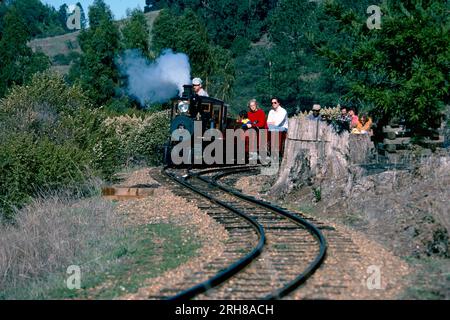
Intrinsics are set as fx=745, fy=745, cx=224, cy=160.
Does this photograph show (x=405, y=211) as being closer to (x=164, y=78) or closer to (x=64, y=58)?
(x=164, y=78)

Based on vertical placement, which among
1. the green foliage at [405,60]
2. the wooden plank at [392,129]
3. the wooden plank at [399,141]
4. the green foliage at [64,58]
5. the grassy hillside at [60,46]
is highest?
the grassy hillside at [60,46]

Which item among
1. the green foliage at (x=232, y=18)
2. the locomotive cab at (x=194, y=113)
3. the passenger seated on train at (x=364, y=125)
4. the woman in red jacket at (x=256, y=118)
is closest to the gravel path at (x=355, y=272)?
the passenger seated on train at (x=364, y=125)

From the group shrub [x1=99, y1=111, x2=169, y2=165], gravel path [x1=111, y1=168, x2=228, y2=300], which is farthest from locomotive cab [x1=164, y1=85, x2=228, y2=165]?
shrub [x1=99, y1=111, x2=169, y2=165]

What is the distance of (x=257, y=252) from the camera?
10.1 m

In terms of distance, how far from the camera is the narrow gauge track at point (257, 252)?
27.1ft

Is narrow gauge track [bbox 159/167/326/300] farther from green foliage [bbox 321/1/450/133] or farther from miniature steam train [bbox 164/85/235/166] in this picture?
miniature steam train [bbox 164/85/235/166]

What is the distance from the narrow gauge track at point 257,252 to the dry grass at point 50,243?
209 cm

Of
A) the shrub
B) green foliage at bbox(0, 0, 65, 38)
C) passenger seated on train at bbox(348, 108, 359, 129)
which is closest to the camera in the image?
passenger seated on train at bbox(348, 108, 359, 129)

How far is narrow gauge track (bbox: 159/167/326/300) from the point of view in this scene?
827 cm

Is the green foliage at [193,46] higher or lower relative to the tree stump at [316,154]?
higher

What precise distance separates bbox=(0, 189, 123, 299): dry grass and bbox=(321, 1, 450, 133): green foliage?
5.87m

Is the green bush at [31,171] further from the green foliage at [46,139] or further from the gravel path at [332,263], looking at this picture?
the gravel path at [332,263]

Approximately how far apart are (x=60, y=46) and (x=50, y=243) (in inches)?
6057

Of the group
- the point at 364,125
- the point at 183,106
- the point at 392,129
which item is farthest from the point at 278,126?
the point at 392,129
